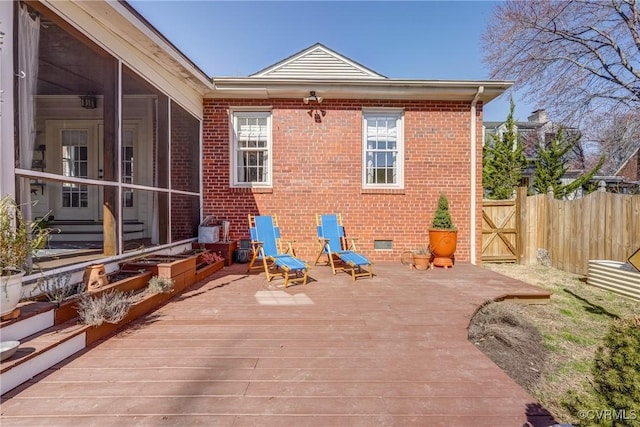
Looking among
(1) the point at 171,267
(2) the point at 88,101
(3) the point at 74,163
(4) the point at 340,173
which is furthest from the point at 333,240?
(3) the point at 74,163

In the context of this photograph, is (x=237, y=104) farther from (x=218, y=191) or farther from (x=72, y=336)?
(x=72, y=336)

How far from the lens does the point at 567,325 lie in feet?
13.8

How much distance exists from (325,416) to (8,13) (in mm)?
4002

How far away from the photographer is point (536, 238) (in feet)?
26.5

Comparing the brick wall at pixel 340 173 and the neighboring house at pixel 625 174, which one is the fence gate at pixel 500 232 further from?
the neighboring house at pixel 625 174

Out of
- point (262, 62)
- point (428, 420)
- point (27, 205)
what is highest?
point (262, 62)

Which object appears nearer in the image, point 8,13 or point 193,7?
point 8,13

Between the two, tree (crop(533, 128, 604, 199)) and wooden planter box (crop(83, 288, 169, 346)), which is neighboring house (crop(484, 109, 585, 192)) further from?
wooden planter box (crop(83, 288, 169, 346))

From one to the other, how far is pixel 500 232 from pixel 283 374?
7.73 m

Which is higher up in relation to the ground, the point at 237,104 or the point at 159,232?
the point at 237,104

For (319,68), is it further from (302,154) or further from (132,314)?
(132,314)

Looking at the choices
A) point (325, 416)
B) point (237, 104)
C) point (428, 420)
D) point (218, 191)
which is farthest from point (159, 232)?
point (428, 420)

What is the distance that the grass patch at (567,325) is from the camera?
8.78ft
